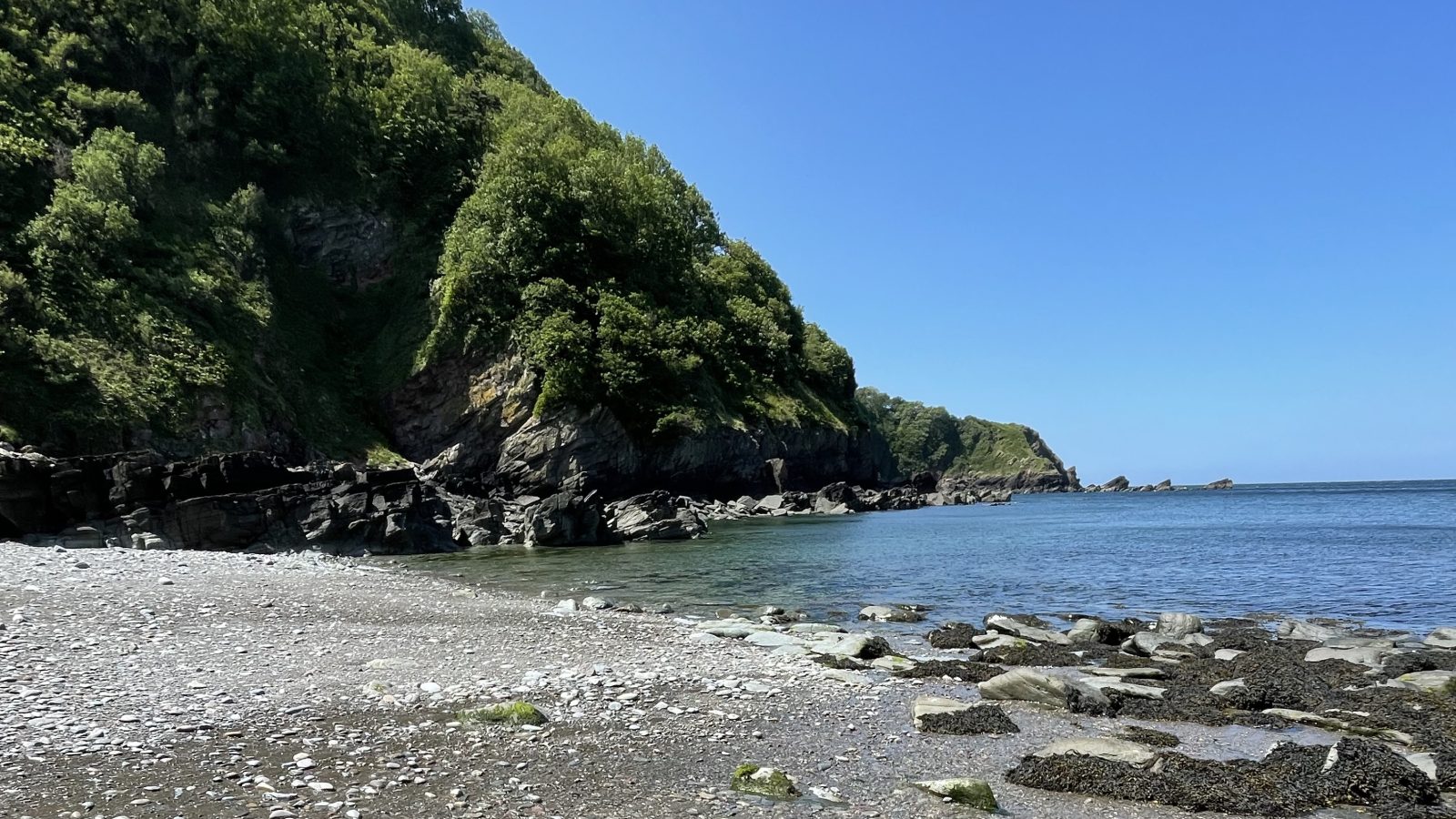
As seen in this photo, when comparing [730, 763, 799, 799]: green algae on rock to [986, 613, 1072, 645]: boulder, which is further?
[986, 613, 1072, 645]: boulder

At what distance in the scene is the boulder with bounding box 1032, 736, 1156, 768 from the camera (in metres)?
7.64

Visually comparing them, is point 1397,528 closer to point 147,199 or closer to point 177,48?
point 147,199

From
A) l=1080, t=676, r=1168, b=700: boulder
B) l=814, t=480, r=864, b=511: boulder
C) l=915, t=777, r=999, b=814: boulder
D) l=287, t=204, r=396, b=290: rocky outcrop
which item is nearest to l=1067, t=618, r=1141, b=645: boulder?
l=1080, t=676, r=1168, b=700: boulder

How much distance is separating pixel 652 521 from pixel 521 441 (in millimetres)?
14407

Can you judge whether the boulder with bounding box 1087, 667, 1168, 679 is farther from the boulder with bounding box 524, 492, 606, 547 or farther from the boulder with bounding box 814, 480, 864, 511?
the boulder with bounding box 814, 480, 864, 511

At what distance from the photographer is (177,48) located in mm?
58344

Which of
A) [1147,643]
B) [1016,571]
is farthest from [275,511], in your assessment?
[1147,643]

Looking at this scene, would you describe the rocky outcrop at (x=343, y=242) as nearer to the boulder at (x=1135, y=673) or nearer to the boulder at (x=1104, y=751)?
the boulder at (x=1135, y=673)

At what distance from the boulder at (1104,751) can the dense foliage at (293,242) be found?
134 feet

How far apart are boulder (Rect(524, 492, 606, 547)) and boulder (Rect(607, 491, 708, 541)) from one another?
208 cm

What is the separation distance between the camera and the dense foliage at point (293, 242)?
3891 centimetres

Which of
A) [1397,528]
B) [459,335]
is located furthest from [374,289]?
[1397,528]

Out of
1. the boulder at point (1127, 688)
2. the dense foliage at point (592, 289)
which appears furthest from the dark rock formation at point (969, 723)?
the dense foliage at point (592, 289)

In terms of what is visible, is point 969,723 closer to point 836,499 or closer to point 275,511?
point 275,511
